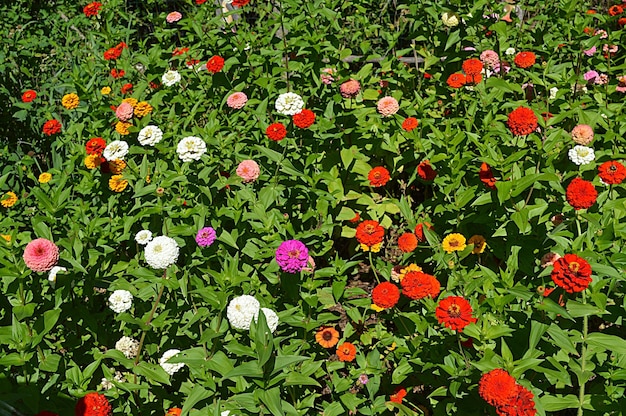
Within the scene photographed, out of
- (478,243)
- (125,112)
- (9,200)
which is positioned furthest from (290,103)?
(9,200)

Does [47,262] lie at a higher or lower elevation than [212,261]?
higher

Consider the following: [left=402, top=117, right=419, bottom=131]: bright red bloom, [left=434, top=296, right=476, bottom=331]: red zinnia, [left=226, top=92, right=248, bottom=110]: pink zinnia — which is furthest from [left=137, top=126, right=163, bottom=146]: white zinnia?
[left=434, top=296, right=476, bottom=331]: red zinnia

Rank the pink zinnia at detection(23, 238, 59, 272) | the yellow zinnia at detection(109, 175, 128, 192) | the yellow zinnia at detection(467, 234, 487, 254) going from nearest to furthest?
the pink zinnia at detection(23, 238, 59, 272), the yellow zinnia at detection(467, 234, 487, 254), the yellow zinnia at detection(109, 175, 128, 192)

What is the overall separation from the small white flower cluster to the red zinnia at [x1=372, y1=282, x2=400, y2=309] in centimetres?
36

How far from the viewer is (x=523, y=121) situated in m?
2.05

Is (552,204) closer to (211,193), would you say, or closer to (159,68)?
(211,193)

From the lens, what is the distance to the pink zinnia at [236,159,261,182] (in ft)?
7.41

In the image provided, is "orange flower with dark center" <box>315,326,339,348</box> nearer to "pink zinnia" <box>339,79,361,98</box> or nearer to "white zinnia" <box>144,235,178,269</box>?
"white zinnia" <box>144,235,178,269</box>

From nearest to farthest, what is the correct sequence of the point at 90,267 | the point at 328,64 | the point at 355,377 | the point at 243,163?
1. the point at 355,377
2. the point at 90,267
3. the point at 243,163
4. the point at 328,64

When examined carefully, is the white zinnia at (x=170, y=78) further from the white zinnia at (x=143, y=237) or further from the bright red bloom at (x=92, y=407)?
the bright red bloom at (x=92, y=407)

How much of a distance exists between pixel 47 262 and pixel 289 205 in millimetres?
988

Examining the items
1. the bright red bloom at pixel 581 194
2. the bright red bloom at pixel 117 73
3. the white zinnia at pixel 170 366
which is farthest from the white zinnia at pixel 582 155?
the bright red bloom at pixel 117 73

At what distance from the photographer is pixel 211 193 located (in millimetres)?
2244

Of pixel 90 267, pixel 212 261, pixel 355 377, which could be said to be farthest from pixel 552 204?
pixel 90 267
